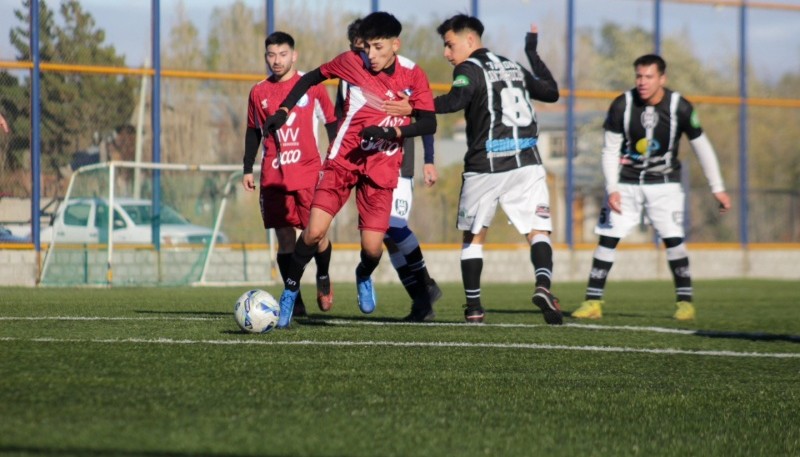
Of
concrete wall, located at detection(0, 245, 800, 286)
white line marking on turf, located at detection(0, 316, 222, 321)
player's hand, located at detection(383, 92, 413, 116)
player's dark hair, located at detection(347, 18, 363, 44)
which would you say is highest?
player's dark hair, located at detection(347, 18, 363, 44)

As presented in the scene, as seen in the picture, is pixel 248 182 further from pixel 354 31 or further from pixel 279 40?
pixel 354 31

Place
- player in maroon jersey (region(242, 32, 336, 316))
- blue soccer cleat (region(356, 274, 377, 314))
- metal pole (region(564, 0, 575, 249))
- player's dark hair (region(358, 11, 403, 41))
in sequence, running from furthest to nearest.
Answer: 1. metal pole (region(564, 0, 575, 249))
2. player in maroon jersey (region(242, 32, 336, 316))
3. blue soccer cleat (region(356, 274, 377, 314))
4. player's dark hair (region(358, 11, 403, 41))

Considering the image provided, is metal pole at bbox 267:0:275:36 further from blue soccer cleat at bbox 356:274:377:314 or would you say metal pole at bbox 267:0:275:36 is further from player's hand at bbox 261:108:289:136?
player's hand at bbox 261:108:289:136

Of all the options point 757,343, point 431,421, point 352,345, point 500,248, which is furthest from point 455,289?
point 431,421

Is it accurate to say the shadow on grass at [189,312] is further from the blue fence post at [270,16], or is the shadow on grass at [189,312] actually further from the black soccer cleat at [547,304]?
the blue fence post at [270,16]

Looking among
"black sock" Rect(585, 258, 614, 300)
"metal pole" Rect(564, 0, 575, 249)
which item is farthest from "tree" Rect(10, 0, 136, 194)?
"black sock" Rect(585, 258, 614, 300)

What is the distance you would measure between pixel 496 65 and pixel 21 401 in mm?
5167

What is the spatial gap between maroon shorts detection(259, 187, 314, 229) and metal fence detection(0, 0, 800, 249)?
7071 millimetres

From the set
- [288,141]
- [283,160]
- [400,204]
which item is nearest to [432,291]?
[400,204]

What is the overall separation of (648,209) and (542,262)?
7.19 feet

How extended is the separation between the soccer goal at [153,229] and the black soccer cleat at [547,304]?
815 centimetres

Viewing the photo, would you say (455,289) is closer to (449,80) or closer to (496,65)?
(449,80)

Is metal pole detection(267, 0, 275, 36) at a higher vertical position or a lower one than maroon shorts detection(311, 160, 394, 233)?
higher

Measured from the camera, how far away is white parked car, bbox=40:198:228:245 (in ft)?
51.6
